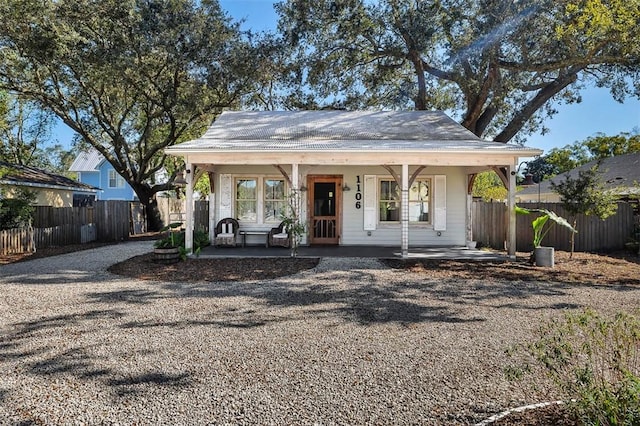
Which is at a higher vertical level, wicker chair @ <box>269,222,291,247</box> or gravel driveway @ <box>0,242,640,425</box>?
wicker chair @ <box>269,222,291,247</box>

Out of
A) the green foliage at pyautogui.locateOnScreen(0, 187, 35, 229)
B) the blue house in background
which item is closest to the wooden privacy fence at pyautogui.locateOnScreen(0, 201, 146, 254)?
the green foliage at pyautogui.locateOnScreen(0, 187, 35, 229)

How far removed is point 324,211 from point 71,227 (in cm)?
909

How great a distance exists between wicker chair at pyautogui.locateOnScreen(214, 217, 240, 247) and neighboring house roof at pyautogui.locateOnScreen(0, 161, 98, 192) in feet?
24.6

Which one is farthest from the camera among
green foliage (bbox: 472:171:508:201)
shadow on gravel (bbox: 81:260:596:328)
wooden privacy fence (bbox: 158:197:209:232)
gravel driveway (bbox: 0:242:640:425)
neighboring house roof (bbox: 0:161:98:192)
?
green foliage (bbox: 472:171:508:201)

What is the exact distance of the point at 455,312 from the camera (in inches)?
214

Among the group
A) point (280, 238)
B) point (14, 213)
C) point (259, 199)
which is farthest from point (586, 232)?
point (14, 213)

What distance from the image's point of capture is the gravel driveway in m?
2.84

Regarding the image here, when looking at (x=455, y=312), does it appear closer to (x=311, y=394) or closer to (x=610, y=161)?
(x=311, y=394)

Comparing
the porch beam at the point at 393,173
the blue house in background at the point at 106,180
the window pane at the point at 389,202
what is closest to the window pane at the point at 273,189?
the window pane at the point at 389,202

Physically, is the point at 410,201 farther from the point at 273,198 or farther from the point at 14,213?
the point at 14,213

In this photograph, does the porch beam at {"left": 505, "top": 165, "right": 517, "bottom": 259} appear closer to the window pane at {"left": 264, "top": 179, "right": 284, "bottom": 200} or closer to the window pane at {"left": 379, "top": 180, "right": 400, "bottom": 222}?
the window pane at {"left": 379, "top": 180, "right": 400, "bottom": 222}

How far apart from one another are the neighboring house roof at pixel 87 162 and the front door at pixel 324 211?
26.7 m

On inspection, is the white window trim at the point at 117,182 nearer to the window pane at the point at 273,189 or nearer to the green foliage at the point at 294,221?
the window pane at the point at 273,189

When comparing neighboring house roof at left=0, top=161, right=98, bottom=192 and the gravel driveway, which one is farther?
neighboring house roof at left=0, top=161, right=98, bottom=192
